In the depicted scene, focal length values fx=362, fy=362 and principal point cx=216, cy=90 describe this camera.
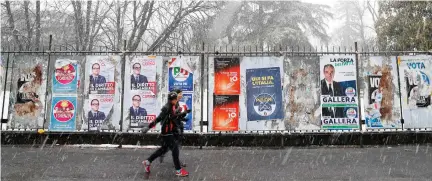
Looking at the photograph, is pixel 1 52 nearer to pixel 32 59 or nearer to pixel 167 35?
pixel 32 59

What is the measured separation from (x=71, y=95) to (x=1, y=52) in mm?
2303

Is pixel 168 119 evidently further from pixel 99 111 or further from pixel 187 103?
pixel 99 111

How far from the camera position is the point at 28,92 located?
9938mm

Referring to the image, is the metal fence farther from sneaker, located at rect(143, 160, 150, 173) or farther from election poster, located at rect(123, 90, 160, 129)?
sneaker, located at rect(143, 160, 150, 173)

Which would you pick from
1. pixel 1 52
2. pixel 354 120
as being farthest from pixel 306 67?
pixel 1 52

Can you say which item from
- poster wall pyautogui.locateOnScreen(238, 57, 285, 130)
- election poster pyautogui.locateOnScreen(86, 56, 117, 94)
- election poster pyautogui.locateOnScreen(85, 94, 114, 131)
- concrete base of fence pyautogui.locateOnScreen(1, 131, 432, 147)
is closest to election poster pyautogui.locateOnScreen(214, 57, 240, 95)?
poster wall pyautogui.locateOnScreen(238, 57, 285, 130)

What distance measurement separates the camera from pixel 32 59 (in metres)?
10.0

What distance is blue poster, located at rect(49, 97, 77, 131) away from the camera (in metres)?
9.77

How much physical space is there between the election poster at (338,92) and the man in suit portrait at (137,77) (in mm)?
4878

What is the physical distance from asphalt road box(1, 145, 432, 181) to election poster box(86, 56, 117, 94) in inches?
64.2

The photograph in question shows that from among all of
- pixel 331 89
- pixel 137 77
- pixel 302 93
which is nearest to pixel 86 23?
pixel 137 77

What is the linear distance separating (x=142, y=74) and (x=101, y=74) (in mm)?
1125

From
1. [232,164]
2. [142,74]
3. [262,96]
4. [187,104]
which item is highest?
[142,74]

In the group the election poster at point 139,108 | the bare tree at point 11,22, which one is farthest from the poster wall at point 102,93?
the bare tree at point 11,22
